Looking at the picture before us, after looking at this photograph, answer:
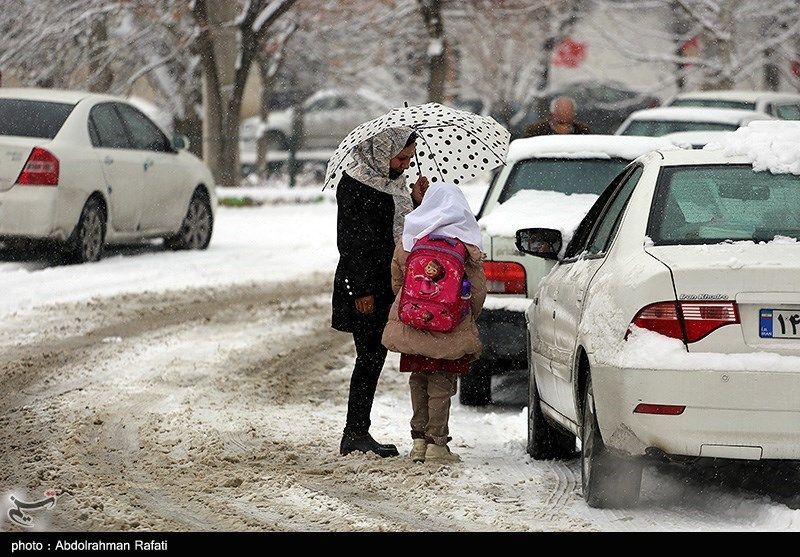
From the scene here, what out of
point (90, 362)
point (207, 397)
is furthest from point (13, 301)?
point (207, 397)

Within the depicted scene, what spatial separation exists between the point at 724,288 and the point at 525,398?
184 inches

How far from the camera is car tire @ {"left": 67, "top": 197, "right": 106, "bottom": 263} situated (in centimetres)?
1552

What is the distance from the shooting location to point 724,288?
6.06 m

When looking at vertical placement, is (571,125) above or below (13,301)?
above

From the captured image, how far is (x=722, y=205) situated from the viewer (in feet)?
22.1

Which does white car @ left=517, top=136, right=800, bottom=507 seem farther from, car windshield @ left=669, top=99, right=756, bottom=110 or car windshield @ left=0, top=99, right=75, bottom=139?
car windshield @ left=669, top=99, right=756, bottom=110

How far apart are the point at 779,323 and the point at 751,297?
14 centimetres

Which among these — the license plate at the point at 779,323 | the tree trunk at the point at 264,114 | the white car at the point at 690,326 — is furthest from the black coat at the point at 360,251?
the tree trunk at the point at 264,114

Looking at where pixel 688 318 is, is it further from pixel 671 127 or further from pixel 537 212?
pixel 671 127

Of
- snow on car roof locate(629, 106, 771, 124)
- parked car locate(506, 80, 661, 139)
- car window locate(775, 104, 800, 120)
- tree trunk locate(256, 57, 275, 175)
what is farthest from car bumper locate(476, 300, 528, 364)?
parked car locate(506, 80, 661, 139)

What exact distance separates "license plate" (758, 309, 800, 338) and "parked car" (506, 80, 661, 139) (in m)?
33.4

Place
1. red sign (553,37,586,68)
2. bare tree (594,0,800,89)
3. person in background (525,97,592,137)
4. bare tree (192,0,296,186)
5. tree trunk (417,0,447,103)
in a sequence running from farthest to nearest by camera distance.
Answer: red sign (553,37,586,68) < bare tree (594,0,800,89) < tree trunk (417,0,447,103) < bare tree (192,0,296,186) < person in background (525,97,592,137)

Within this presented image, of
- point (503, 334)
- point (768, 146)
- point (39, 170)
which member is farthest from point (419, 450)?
point (39, 170)
